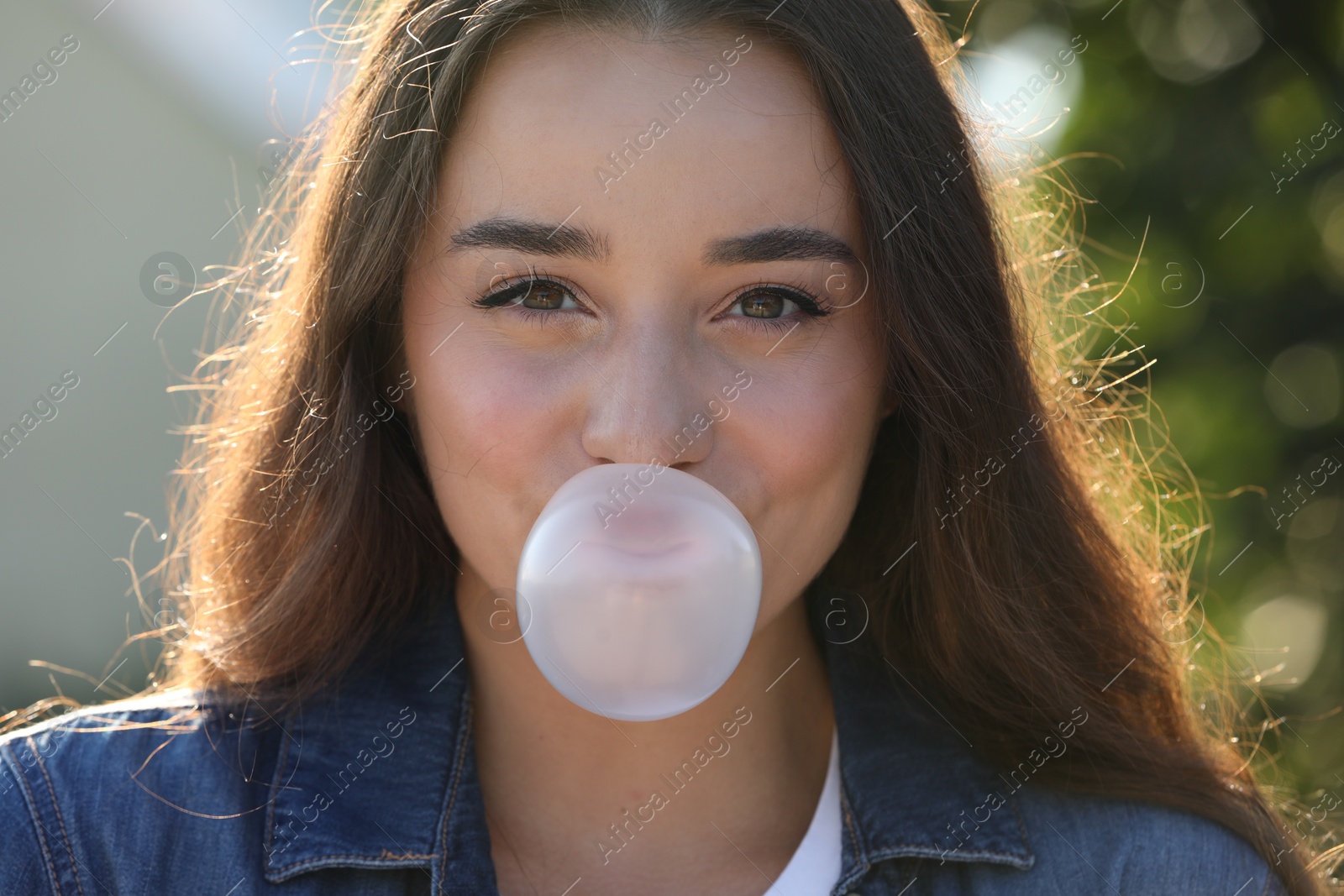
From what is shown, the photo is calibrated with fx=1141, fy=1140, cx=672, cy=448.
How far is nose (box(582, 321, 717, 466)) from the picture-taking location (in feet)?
4.24

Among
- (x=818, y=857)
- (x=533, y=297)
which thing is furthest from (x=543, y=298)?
(x=818, y=857)

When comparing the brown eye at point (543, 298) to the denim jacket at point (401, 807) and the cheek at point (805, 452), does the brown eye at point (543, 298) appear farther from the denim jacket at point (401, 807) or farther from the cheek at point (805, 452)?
the denim jacket at point (401, 807)

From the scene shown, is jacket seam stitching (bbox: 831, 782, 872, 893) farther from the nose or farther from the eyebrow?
the eyebrow

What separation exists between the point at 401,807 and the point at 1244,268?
1914mm

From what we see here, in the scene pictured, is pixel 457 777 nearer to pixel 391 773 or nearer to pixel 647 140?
pixel 391 773

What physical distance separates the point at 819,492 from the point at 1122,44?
1504 mm

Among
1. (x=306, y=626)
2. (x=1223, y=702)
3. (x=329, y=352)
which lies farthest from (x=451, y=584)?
(x=1223, y=702)

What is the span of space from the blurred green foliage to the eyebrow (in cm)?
122

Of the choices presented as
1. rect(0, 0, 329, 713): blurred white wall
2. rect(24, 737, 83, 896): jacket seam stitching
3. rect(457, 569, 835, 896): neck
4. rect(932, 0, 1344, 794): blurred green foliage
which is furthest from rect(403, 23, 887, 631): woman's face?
rect(0, 0, 329, 713): blurred white wall

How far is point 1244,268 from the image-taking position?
2320 millimetres

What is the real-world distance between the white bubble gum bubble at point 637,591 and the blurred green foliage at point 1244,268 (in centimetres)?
154

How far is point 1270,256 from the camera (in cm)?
229

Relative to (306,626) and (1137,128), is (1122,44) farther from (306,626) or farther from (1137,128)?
(306,626)

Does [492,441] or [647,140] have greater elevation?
[647,140]
